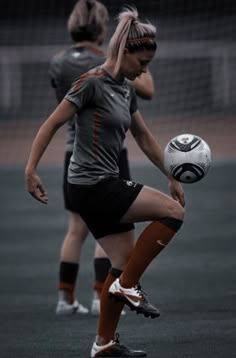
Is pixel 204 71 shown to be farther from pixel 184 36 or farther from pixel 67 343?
pixel 67 343

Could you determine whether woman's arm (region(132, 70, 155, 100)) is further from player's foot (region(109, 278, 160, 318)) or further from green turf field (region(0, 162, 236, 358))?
player's foot (region(109, 278, 160, 318))

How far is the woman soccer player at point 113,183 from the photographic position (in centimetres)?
532

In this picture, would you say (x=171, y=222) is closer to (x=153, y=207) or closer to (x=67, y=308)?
(x=153, y=207)

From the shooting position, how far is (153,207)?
210 inches

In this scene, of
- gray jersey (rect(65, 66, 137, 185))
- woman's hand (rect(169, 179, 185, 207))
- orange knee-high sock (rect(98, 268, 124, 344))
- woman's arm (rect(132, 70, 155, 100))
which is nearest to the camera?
gray jersey (rect(65, 66, 137, 185))

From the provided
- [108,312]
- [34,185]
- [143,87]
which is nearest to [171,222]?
[108,312]

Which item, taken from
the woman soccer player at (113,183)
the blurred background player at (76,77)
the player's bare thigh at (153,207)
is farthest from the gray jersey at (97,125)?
the blurred background player at (76,77)

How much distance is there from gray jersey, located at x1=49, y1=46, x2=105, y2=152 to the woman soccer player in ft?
4.99

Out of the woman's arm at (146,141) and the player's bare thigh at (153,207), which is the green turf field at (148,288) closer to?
the player's bare thigh at (153,207)

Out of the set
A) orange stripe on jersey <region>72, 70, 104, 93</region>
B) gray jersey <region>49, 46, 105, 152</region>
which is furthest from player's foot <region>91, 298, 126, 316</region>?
orange stripe on jersey <region>72, 70, 104, 93</region>

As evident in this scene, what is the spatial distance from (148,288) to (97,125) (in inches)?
110

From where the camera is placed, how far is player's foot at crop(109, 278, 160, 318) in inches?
209

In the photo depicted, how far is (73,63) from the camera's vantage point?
707cm

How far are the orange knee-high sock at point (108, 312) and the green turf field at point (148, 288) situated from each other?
20 centimetres
